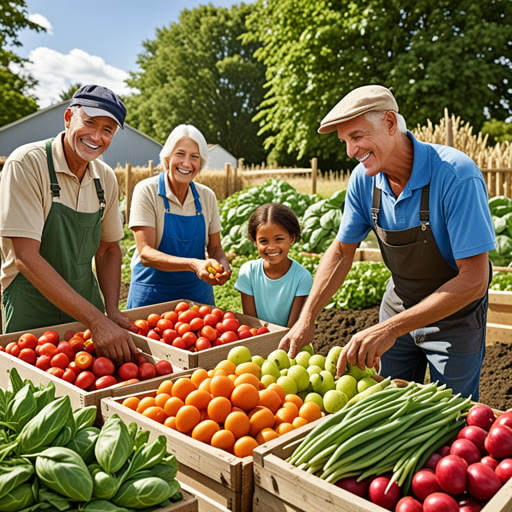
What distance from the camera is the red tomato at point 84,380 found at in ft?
8.07

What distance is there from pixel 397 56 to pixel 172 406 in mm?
24159

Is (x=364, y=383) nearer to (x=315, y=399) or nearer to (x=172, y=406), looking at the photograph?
(x=315, y=399)

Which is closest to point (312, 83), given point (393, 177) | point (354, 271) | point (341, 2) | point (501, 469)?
point (341, 2)

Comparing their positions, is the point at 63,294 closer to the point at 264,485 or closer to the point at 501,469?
the point at 264,485

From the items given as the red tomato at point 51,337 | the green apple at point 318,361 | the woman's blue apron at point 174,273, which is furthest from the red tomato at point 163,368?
the woman's blue apron at point 174,273

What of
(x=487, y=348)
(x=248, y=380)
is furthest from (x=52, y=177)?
(x=487, y=348)

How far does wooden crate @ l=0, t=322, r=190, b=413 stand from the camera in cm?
231

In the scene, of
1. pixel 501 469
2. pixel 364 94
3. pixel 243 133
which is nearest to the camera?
pixel 501 469

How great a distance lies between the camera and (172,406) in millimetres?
2088

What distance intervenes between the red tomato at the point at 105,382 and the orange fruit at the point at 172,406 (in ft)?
1.67

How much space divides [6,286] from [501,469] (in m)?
2.88

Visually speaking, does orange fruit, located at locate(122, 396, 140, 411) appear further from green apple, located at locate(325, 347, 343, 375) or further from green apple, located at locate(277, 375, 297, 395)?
green apple, located at locate(325, 347, 343, 375)

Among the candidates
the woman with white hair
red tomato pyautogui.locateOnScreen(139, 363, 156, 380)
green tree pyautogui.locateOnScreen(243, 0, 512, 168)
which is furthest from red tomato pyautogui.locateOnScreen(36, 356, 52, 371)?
green tree pyautogui.locateOnScreen(243, 0, 512, 168)

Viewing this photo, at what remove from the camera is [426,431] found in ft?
5.92
